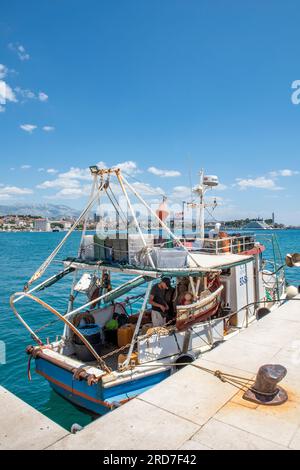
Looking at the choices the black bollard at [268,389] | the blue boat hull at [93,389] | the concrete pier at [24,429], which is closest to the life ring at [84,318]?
the blue boat hull at [93,389]

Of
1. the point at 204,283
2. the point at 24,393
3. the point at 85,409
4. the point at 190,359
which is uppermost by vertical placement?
the point at 204,283

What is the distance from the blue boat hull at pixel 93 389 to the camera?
290 inches

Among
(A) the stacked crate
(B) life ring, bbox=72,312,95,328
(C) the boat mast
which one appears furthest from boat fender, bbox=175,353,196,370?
(C) the boat mast

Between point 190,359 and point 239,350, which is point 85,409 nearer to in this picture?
point 190,359

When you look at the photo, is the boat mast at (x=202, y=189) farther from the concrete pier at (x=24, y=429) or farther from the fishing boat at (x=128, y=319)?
the concrete pier at (x=24, y=429)

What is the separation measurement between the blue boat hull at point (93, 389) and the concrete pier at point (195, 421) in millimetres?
Answer: 2587

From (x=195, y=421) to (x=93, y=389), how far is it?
4.04m

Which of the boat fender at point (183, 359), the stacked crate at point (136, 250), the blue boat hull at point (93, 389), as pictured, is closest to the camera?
the blue boat hull at point (93, 389)

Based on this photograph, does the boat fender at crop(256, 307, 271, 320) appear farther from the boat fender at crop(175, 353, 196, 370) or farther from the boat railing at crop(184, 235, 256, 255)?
the boat fender at crop(175, 353, 196, 370)

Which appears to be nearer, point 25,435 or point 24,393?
point 25,435

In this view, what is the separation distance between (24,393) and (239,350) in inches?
301

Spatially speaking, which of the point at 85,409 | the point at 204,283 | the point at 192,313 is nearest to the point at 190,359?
the point at 192,313

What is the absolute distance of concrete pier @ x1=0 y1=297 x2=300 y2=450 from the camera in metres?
3.70

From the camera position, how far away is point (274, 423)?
415 centimetres
